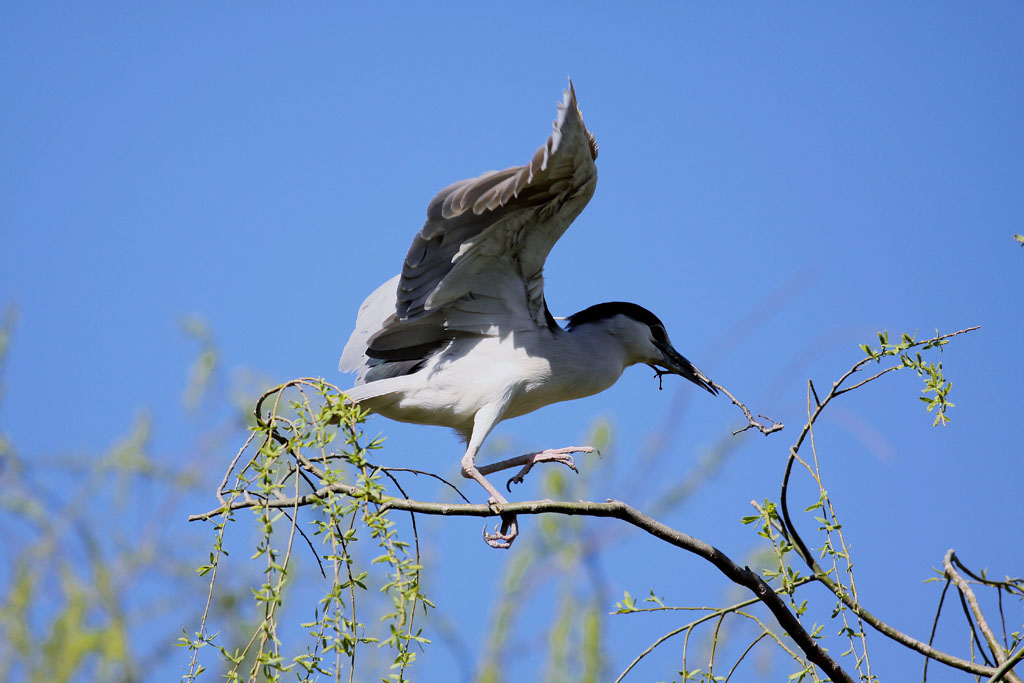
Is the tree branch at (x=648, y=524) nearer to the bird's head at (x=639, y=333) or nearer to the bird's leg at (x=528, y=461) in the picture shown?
the bird's leg at (x=528, y=461)

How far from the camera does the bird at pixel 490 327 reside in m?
3.29

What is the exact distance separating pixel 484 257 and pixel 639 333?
3.12 feet

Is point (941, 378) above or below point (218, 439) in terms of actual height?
below

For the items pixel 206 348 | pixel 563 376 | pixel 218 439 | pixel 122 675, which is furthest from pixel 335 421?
pixel 206 348

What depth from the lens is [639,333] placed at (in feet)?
14.2

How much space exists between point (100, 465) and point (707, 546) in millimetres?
3652

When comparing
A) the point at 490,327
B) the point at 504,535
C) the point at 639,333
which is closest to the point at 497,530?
the point at 504,535

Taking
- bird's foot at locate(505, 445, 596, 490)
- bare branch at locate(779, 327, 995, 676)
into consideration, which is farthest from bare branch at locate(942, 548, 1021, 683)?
bird's foot at locate(505, 445, 596, 490)

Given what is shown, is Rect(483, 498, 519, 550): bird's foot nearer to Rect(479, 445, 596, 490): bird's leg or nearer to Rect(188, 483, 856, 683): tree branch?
Rect(479, 445, 596, 490): bird's leg

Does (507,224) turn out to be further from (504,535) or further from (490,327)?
(504,535)

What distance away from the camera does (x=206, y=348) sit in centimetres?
552

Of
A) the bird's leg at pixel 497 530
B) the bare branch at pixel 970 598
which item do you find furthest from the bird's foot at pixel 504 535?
the bare branch at pixel 970 598

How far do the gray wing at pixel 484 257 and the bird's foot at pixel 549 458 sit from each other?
20.4 inches

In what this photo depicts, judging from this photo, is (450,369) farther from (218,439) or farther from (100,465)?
(100,465)
